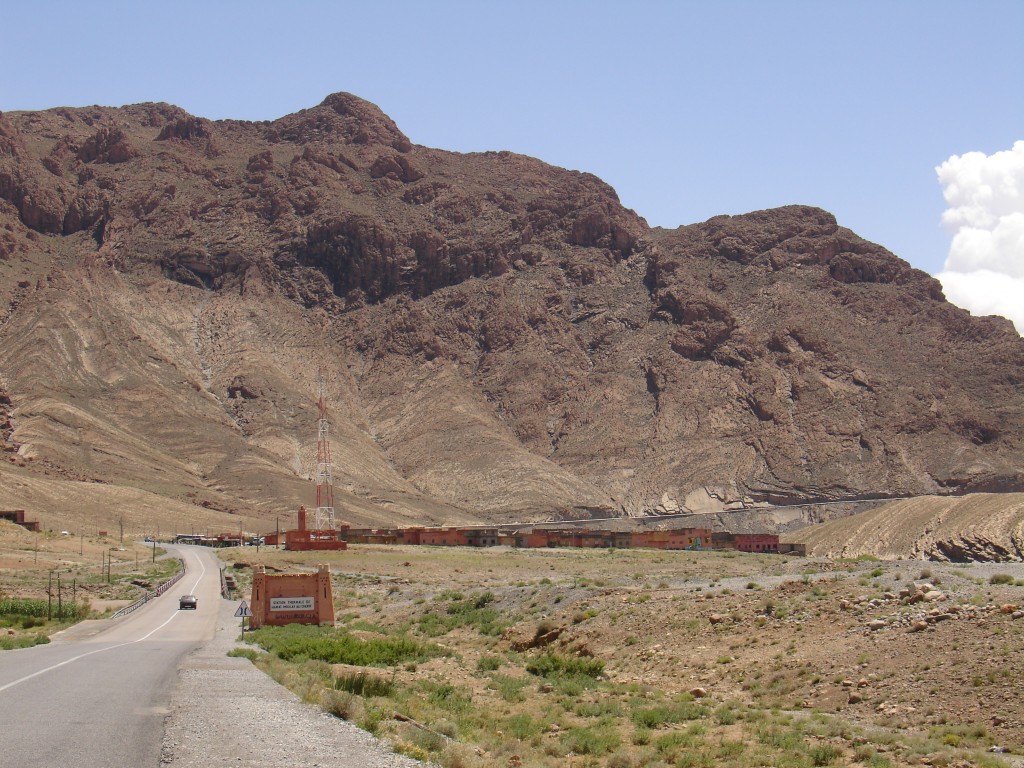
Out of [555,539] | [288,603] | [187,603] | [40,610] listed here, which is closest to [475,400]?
[555,539]

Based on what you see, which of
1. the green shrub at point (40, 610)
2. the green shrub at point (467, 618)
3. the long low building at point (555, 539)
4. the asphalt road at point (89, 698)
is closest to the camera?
the asphalt road at point (89, 698)

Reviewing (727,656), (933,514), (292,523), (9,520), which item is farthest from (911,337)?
(727,656)

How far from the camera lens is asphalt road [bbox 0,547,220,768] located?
47.5 feet

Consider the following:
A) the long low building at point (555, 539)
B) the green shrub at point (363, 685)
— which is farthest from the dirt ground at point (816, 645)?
the long low building at point (555, 539)

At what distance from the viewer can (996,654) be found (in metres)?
22.6

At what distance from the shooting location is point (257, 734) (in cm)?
1609

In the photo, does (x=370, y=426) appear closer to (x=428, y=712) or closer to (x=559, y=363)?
(x=559, y=363)

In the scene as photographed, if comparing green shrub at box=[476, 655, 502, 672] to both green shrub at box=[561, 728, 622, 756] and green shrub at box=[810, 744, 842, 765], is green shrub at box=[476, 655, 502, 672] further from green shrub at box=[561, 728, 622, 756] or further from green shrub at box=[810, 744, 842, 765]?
green shrub at box=[810, 744, 842, 765]

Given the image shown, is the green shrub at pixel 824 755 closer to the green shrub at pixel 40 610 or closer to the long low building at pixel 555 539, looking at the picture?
the green shrub at pixel 40 610

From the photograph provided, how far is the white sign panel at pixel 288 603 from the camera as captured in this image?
136 feet

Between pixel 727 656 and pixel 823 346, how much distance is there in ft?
550

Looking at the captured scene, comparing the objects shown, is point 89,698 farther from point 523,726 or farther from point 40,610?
point 40,610

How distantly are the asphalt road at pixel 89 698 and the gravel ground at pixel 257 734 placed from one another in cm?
36

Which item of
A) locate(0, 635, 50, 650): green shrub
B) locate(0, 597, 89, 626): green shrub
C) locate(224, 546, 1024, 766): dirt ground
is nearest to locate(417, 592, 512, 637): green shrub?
locate(224, 546, 1024, 766): dirt ground
